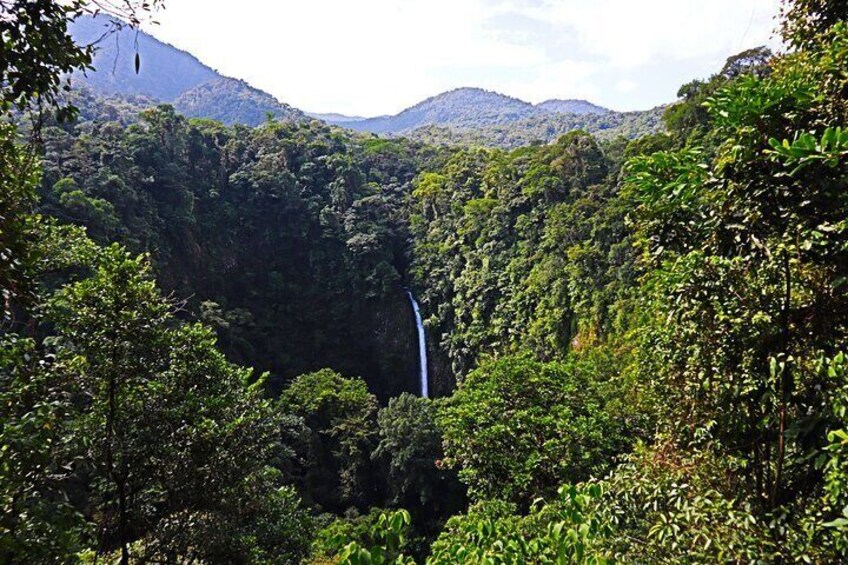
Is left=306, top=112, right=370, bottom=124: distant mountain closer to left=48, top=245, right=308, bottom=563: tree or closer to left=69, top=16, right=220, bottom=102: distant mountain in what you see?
left=69, top=16, right=220, bottom=102: distant mountain

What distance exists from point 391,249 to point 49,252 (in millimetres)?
27055

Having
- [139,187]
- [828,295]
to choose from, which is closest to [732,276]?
[828,295]

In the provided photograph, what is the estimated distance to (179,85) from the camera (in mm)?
118562

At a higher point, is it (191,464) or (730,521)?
(730,521)

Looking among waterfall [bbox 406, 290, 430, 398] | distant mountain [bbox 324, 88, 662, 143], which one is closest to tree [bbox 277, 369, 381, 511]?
waterfall [bbox 406, 290, 430, 398]

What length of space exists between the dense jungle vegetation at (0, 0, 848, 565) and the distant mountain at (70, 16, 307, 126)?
6803 centimetres

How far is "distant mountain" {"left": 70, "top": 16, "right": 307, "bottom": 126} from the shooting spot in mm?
92875

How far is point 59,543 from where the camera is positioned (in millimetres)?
3305

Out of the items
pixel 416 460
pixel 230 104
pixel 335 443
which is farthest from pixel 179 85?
pixel 416 460

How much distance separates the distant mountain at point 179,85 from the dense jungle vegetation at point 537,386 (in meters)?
68.0

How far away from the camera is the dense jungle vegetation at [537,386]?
97.7 inches

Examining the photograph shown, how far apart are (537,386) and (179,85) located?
133148mm

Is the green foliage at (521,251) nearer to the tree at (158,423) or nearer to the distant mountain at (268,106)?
the tree at (158,423)

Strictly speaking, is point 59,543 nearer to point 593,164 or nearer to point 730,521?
point 730,521
